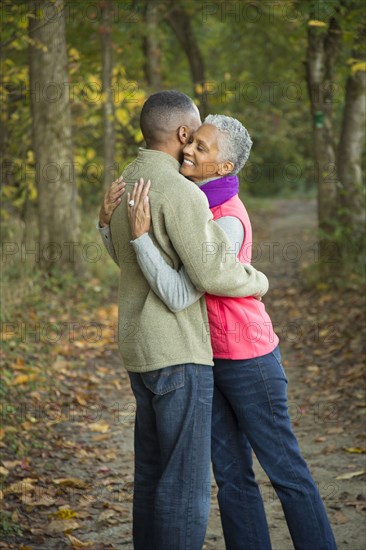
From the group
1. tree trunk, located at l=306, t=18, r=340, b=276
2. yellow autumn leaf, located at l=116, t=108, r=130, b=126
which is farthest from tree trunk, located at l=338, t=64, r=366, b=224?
yellow autumn leaf, located at l=116, t=108, r=130, b=126

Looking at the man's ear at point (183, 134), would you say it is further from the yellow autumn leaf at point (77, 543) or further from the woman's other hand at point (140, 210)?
the yellow autumn leaf at point (77, 543)

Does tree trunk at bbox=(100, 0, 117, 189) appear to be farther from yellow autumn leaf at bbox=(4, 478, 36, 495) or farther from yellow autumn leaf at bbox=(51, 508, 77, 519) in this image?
yellow autumn leaf at bbox=(51, 508, 77, 519)

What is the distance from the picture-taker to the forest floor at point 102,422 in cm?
426

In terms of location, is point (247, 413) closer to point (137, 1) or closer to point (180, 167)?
point (180, 167)

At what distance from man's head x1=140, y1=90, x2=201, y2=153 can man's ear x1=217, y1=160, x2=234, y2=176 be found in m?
0.18

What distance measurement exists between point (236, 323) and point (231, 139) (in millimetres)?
728

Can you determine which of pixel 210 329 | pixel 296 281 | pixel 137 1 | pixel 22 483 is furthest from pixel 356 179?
pixel 210 329

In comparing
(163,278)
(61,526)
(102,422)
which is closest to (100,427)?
(102,422)

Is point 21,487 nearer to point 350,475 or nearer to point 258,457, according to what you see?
point 258,457

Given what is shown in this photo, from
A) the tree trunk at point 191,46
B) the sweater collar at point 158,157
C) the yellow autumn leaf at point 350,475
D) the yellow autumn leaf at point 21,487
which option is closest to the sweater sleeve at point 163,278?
the sweater collar at point 158,157

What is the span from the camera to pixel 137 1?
1116cm

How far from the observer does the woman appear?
294 centimetres

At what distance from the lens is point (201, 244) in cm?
286

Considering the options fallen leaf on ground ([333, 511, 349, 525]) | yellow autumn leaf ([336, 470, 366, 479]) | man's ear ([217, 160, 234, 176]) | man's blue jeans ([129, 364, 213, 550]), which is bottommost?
fallen leaf on ground ([333, 511, 349, 525])
